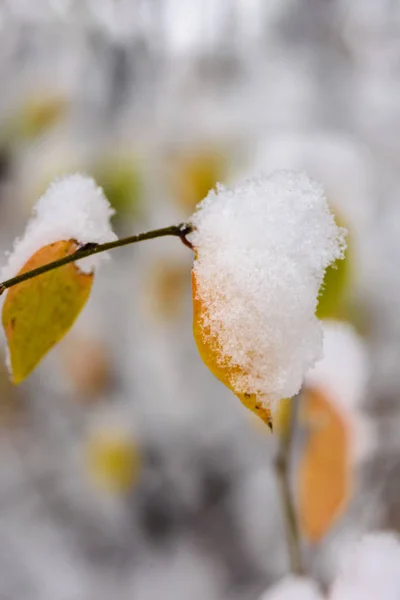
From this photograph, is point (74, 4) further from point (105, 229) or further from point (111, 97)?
point (105, 229)

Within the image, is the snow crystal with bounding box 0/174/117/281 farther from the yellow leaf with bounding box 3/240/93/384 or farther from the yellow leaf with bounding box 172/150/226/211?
the yellow leaf with bounding box 172/150/226/211

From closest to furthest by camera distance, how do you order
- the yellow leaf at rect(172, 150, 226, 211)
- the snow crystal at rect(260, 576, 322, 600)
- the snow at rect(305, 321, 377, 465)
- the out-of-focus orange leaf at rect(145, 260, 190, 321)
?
the snow crystal at rect(260, 576, 322, 600)
the snow at rect(305, 321, 377, 465)
the yellow leaf at rect(172, 150, 226, 211)
the out-of-focus orange leaf at rect(145, 260, 190, 321)

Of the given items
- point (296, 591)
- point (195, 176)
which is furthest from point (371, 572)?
point (195, 176)

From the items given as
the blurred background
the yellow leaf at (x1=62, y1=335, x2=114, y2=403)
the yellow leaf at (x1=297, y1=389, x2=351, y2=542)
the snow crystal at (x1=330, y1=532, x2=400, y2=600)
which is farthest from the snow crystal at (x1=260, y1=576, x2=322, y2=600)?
the yellow leaf at (x1=62, y1=335, x2=114, y2=403)

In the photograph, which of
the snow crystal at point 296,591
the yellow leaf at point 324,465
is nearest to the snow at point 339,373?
the yellow leaf at point 324,465

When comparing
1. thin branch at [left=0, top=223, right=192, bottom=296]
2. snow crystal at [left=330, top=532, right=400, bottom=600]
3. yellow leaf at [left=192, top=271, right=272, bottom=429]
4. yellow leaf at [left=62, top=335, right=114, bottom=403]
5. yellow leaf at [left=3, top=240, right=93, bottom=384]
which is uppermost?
yellow leaf at [left=62, top=335, right=114, bottom=403]

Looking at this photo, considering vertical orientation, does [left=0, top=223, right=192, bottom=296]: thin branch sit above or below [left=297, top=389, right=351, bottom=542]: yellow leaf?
below
